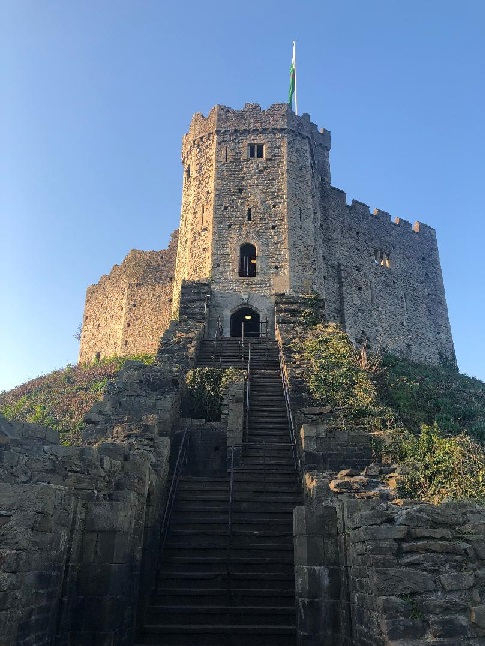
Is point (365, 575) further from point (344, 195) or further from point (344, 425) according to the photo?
point (344, 195)

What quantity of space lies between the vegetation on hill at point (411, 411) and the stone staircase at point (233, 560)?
7.29ft

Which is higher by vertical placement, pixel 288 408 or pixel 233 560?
pixel 288 408

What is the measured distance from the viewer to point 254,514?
33.4 feet

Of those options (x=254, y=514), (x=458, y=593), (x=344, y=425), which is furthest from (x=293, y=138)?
(x=458, y=593)

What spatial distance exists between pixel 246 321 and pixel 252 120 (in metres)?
10.1

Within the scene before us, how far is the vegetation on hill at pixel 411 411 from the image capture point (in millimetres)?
9094

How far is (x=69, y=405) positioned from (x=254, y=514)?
528 inches

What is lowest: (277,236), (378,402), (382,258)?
(378,402)

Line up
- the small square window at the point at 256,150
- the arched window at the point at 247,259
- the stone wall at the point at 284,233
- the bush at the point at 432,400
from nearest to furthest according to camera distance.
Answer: the bush at the point at 432,400 < the stone wall at the point at 284,233 < the arched window at the point at 247,259 < the small square window at the point at 256,150

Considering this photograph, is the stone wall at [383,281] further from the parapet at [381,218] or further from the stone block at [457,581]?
the stone block at [457,581]

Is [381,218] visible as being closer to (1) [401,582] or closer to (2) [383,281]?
(2) [383,281]

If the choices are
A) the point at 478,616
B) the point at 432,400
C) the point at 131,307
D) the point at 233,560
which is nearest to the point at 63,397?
the point at 131,307

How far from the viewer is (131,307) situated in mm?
31719

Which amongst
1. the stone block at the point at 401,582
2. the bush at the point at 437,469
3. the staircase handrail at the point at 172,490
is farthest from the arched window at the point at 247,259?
the stone block at the point at 401,582
